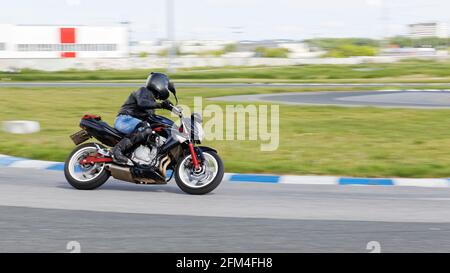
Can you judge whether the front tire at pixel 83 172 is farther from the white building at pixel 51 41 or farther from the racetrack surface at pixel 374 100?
the white building at pixel 51 41

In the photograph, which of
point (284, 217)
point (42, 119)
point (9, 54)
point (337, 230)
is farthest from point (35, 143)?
point (9, 54)

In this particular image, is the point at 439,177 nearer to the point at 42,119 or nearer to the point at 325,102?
the point at 42,119

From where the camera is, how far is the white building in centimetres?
9500

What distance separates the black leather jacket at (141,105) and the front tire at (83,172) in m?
0.69

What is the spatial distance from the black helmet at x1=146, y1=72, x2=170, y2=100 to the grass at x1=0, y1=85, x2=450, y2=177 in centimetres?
274

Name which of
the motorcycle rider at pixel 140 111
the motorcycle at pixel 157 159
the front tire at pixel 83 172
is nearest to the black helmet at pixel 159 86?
the motorcycle rider at pixel 140 111

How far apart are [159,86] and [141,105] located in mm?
330

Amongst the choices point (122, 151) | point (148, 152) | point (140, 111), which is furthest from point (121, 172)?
point (140, 111)

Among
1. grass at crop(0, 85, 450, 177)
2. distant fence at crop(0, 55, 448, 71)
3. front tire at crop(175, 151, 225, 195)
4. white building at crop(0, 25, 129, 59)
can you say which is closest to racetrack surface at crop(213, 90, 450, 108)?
grass at crop(0, 85, 450, 177)

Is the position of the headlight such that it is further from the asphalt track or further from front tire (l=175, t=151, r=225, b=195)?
the asphalt track

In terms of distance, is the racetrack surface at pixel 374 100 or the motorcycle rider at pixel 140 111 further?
the racetrack surface at pixel 374 100

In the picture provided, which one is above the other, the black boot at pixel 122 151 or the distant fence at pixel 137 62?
the distant fence at pixel 137 62

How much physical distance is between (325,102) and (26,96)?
1203 cm

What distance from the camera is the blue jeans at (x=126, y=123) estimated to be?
8.74 m
